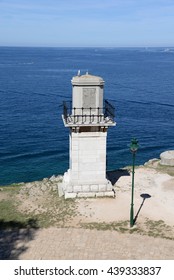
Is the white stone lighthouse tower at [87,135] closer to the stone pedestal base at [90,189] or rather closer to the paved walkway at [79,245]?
the stone pedestal base at [90,189]

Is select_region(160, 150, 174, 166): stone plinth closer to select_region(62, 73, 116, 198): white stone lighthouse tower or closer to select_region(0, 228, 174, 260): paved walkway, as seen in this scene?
select_region(62, 73, 116, 198): white stone lighthouse tower

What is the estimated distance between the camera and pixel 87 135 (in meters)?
22.0

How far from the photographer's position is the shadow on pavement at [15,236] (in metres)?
17.0

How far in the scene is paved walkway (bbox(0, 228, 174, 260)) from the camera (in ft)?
54.9

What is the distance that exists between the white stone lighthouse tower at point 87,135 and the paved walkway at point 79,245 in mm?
4232

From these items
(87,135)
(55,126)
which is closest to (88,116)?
(87,135)

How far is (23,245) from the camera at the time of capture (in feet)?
57.8

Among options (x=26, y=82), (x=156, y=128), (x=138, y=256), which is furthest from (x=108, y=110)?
(x=26, y=82)

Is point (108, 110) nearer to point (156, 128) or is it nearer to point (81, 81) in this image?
point (81, 81)

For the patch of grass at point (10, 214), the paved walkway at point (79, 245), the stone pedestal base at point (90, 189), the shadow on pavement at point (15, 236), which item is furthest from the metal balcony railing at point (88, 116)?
the paved walkway at point (79, 245)

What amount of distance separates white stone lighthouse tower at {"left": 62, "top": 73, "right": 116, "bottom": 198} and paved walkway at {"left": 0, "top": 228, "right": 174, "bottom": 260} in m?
4.23

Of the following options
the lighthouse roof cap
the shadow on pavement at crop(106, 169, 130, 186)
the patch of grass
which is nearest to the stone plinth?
the shadow on pavement at crop(106, 169, 130, 186)

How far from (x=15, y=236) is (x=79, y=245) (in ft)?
10.6

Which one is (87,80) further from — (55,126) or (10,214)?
(55,126)
